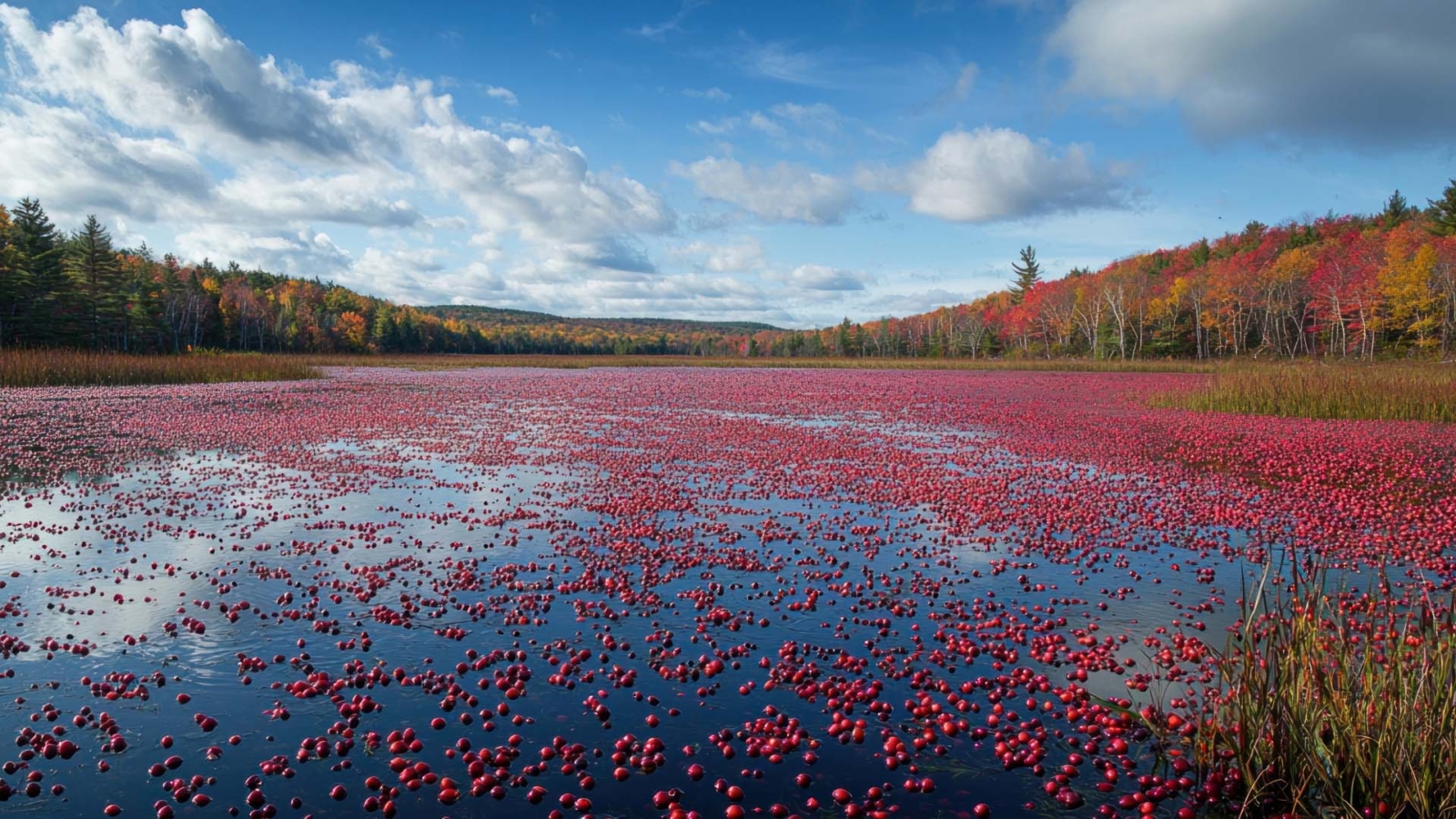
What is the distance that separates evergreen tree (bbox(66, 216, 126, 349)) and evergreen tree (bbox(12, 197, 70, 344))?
230cm

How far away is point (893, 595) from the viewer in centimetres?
796

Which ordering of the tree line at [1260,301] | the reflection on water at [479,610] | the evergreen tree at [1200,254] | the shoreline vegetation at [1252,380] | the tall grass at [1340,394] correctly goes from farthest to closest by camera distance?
the evergreen tree at [1200,254] → the tree line at [1260,301] → the shoreline vegetation at [1252,380] → the tall grass at [1340,394] → the reflection on water at [479,610]

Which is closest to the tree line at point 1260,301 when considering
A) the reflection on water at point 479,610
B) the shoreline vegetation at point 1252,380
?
the shoreline vegetation at point 1252,380

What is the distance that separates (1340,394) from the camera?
2312cm

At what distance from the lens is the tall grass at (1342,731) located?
391 centimetres

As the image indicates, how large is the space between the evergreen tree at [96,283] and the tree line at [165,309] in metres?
0.09

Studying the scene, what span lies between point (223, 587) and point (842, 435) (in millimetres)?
15561

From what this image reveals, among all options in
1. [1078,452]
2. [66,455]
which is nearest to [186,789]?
[66,455]

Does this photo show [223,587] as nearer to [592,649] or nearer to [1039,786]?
[592,649]

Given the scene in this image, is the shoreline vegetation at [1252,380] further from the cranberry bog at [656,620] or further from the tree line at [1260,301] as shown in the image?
the tree line at [1260,301]

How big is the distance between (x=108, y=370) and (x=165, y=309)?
173 feet

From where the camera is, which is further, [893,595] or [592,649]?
[893,595]

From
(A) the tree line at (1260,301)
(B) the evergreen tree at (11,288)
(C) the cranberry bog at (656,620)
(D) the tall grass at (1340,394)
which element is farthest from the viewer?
(A) the tree line at (1260,301)

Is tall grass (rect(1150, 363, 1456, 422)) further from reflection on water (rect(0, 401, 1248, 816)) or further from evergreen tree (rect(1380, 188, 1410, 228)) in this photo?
evergreen tree (rect(1380, 188, 1410, 228))
